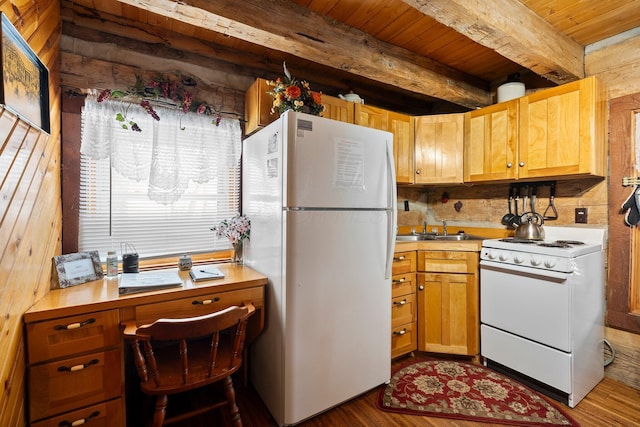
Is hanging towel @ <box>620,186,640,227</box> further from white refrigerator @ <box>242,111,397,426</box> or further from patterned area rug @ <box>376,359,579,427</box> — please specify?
white refrigerator @ <box>242,111,397,426</box>

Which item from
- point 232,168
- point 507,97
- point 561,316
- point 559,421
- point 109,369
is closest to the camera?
point 109,369

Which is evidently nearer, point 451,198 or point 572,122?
point 572,122

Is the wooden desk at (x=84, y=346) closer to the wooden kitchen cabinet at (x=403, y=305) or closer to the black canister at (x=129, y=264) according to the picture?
the black canister at (x=129, y=264)

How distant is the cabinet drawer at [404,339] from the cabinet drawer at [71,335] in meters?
1.84

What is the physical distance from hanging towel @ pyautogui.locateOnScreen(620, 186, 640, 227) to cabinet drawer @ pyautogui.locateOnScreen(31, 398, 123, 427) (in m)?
3.24

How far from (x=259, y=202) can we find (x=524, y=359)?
210cm

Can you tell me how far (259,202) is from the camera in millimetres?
1963

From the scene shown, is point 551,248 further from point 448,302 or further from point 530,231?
point 448,302

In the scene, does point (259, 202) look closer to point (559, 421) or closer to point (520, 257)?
point (520, 257)

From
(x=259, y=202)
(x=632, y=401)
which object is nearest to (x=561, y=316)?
(x=632, y=401)

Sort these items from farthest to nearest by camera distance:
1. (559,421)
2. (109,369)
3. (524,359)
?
(524,359) → (559,421) → (109,369)

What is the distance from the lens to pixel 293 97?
1.89 m

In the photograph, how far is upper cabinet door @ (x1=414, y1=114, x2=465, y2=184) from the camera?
2719mm

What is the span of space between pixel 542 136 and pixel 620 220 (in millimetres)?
782
